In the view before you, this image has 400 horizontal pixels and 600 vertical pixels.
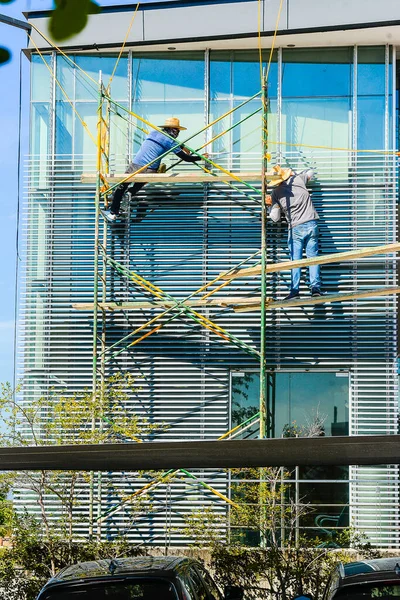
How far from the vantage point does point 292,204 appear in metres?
18.1

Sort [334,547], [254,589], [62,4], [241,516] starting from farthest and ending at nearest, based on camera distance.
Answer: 1. [241,516]
2. [334,547]
3. [254,589]
4. [62,4]

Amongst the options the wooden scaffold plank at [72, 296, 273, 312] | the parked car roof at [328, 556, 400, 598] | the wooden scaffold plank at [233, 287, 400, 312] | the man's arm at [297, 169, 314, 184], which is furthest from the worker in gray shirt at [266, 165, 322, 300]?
the parked car roof at [328, 556, 400, 598]

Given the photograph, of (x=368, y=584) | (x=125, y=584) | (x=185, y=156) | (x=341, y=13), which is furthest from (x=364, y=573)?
(x=341, y=13)

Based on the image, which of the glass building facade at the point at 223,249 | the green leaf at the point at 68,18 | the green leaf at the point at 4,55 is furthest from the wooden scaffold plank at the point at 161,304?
the green leaf at the point at 68,18

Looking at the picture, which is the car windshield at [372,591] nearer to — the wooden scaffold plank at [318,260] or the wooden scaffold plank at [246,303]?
the wooden scaffold plank at [318,260]

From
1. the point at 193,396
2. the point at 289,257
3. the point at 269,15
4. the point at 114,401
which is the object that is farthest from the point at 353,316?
the point at 269,15

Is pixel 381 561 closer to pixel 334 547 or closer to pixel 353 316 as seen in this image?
pixel 334 547

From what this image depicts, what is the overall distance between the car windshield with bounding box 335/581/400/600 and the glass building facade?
10916mm

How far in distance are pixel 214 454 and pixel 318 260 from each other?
1251 cm

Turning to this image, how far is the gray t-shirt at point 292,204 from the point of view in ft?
59.3

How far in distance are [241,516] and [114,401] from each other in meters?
Result: 2.79

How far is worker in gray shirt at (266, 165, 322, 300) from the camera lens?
18.0 meters

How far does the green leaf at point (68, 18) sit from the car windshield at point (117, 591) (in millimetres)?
4977

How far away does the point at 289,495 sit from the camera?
17.0 meters
